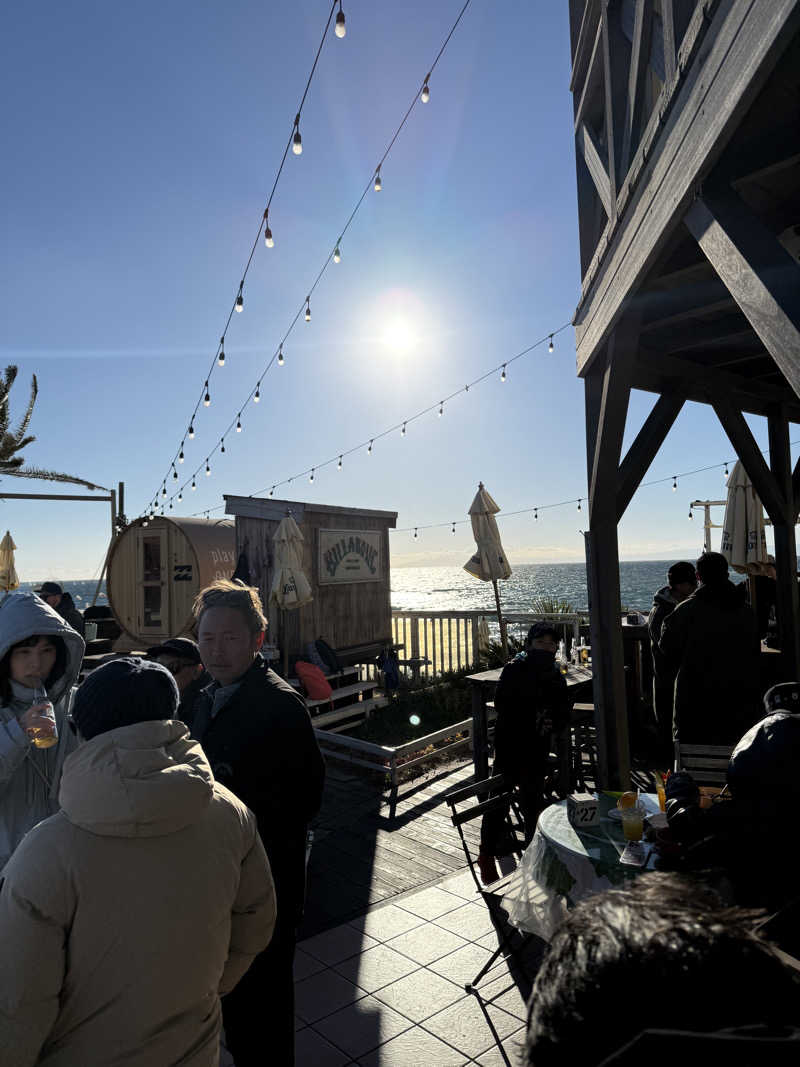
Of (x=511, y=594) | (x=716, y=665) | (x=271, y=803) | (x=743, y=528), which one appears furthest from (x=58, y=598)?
(x=511, y=594)

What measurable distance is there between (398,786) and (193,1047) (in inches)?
191

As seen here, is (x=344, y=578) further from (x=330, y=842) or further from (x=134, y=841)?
(x=134, y=841)

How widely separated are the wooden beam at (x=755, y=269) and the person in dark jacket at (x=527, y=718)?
2.73 meters

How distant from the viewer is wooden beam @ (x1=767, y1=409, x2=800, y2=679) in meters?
5.95

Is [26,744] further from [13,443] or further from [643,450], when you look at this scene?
[13,443]

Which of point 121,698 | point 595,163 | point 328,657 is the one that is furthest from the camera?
point 328,657

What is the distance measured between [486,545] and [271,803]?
25.0 feet

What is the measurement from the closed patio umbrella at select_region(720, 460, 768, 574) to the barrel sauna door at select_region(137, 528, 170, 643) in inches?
350

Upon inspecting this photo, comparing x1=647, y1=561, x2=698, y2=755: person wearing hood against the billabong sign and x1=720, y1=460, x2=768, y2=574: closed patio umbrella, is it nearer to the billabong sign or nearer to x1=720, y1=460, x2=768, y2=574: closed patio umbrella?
x1=720, y1=460, x2=768, y2=574: closed patio umbrella

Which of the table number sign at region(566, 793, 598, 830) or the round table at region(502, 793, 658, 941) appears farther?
the table number sign at region(566, 793, 598, 830)

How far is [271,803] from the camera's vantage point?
7.41ft

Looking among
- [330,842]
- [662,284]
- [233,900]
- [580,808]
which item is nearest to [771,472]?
[662,284]

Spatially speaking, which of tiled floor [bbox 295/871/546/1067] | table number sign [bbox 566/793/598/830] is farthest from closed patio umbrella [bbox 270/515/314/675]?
table number sign [bbox 566/793/598/830]

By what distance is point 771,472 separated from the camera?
6.31 m
